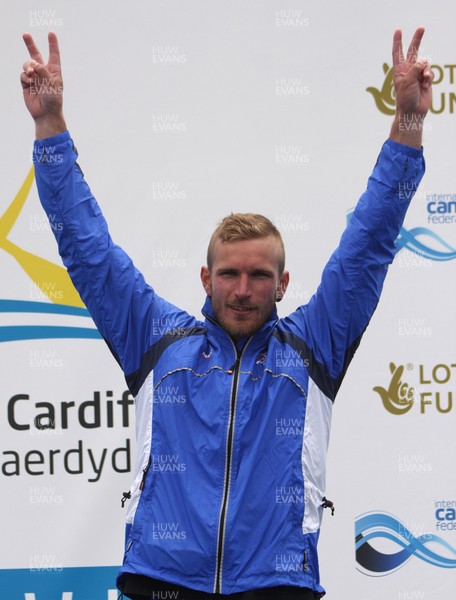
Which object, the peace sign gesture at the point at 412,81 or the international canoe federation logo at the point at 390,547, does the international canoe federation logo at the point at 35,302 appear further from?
the peace sign gesture at the point at 412,81

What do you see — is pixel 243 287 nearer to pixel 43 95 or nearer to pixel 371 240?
pixel 371 240

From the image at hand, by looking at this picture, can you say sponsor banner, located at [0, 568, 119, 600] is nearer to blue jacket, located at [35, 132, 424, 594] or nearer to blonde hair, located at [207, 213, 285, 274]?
blue jacket, located at [35, 132, 424, 594]

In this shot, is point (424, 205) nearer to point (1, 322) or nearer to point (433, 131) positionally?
point (433, 131)

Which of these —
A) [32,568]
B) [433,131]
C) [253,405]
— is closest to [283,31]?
[433,131]

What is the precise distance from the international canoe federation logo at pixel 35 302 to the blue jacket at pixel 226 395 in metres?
1.14

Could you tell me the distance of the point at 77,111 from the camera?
3369mm

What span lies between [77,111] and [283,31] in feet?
2.49

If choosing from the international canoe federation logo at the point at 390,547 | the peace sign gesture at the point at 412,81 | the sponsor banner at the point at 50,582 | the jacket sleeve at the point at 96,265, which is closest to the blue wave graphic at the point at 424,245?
the international canoe federation logo at the point at 390,547

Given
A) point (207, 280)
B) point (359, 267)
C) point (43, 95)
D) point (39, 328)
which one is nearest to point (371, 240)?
point (359, 267)

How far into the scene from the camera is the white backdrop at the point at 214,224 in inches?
130

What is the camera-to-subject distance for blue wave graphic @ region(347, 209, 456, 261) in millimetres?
3385

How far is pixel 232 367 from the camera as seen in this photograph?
7.00 ft

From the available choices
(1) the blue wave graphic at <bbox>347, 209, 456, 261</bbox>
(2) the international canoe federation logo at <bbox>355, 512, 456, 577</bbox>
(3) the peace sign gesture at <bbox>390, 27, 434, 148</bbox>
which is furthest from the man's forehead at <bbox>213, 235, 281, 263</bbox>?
(2) the international canoe federation logo at <bbox>355, 512, 456, 577</bbox>

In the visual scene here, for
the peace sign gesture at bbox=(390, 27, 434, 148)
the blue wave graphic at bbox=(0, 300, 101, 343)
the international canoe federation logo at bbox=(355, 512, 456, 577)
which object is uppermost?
the peace sign gesture at bbox=(390, 27, 434, 148)
